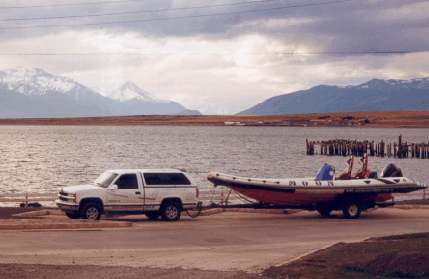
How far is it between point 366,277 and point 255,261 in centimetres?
372

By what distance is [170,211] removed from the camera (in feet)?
93.7

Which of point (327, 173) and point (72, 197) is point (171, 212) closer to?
point (72, 197)

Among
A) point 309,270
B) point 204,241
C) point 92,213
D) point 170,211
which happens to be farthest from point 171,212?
point 309,270

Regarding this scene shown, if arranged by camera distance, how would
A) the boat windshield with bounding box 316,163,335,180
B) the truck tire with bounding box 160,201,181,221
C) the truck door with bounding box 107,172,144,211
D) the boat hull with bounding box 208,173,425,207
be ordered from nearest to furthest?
the truck door with bounding box 107,172,144,211
the truck tire with bounding box 160,201,181,221
the boat hull with bounding box 208,173,425,207
the boat windshield with bounding box 316,163,335,180

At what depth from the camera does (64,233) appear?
23.4 m

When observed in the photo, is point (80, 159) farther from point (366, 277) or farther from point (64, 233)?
point (366, 277)

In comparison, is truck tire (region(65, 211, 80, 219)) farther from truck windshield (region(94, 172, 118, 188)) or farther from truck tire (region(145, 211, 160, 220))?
truck tire (region(145, 211, 160, 220))

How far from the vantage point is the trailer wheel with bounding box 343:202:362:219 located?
31.1 m

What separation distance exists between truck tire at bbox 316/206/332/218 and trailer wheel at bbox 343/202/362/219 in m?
0.72

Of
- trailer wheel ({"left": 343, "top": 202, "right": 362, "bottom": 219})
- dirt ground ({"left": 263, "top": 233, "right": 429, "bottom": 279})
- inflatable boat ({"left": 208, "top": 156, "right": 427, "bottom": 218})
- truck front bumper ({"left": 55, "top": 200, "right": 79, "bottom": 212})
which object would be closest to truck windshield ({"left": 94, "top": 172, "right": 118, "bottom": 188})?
truck front bumper ({"left": 55, "top": 200, "right": 79, "bottom": 212})

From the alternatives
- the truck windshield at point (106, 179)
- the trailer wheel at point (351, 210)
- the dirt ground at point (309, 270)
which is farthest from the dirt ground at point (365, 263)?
the trailer wheel at point (351, 210)

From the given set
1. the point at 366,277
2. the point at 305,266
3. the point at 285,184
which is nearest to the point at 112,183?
the point at 285,184

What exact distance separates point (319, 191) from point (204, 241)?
9.08 meters

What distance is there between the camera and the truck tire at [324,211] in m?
31.5
